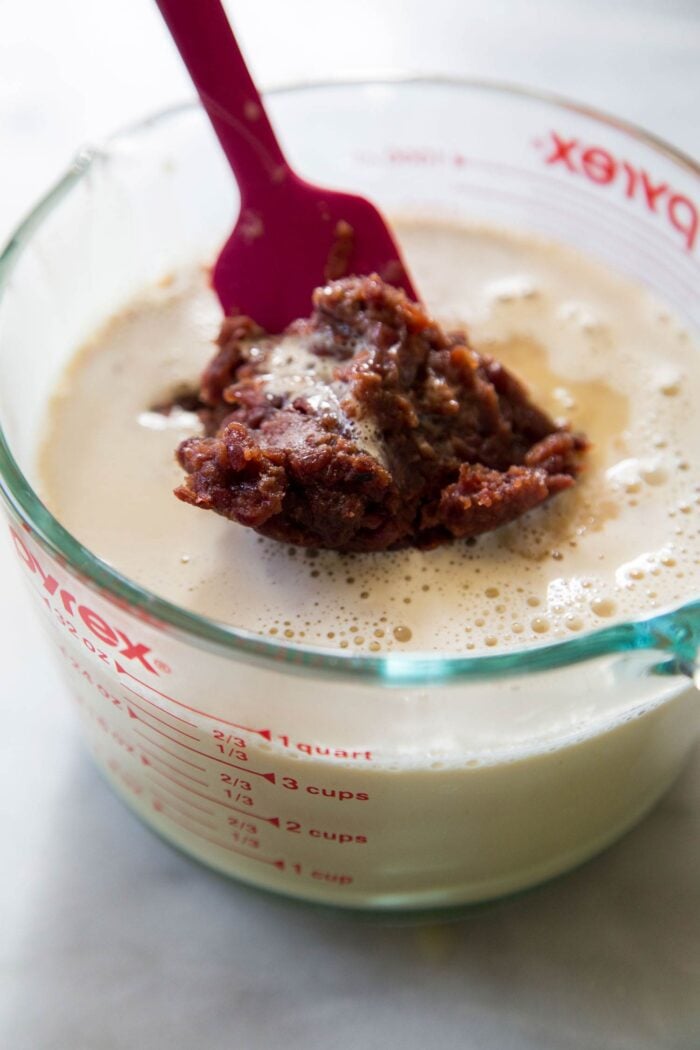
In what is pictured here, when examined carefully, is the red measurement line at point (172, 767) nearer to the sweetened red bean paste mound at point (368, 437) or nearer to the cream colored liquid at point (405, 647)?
the cream colored liquid at point (405, 647)

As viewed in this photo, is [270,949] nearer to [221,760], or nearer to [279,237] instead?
[221,760]

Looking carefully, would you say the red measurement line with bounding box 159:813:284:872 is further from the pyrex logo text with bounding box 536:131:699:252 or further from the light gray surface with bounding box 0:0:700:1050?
the pyrex logo text with bounding box 536:131:699:252

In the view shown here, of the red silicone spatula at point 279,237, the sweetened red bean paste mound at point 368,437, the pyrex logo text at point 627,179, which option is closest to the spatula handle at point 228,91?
the red silicone spatula at point 279,237

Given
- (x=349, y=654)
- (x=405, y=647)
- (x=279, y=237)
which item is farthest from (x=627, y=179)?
(x=349, y=654)

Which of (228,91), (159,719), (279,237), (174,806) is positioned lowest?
(174,806)

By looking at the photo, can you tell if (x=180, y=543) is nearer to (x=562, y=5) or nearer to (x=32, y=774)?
(x=32, y=774)

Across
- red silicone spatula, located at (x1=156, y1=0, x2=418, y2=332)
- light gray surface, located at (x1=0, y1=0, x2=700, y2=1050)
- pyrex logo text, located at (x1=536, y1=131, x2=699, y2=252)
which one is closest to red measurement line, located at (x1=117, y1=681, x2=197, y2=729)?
light gray surface, located at (x1=0, y1=0, x2=700, y2=1050)
